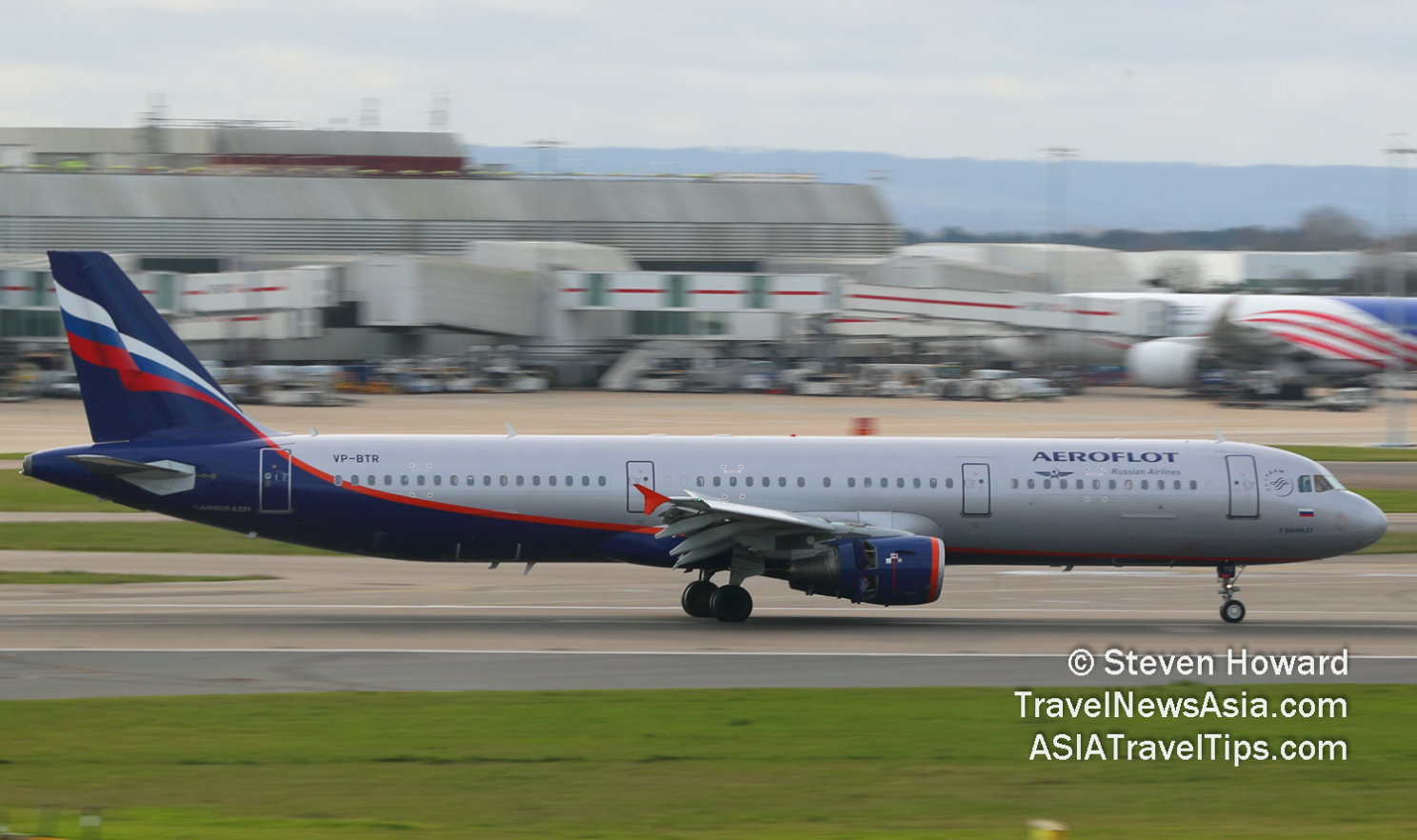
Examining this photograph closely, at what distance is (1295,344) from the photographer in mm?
80375

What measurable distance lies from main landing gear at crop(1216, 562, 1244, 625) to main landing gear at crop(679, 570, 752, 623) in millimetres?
8365

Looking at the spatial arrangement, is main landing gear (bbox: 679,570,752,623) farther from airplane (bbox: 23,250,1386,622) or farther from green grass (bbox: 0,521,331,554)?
green grass (bbox: 0,521,331,554)

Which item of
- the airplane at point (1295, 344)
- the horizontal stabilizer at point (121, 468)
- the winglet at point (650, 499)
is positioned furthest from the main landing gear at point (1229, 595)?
the airplane at point (1295, 344)

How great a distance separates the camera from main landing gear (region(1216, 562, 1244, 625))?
86.6ft

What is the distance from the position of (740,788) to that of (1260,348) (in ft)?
241

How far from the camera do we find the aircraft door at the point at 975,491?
26.2 m

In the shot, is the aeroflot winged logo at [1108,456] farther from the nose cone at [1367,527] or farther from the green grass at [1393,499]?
the green grass at [1393,499]

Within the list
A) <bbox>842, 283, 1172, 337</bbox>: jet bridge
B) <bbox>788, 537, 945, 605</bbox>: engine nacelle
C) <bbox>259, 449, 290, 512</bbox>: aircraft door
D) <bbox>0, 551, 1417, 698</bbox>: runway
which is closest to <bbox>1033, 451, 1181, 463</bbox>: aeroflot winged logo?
<bbox>0, 551, 1417, 698</bbox>: runway

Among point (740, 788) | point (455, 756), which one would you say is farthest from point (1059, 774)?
point (455, 756)

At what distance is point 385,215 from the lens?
333ft

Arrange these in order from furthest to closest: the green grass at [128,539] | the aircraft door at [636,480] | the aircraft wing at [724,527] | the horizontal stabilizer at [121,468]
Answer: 1. the green grass at [128,539]
2. the aircraft door at [636,480]
3. the horizontal stabilizer at [121,468]
4. the aircraft wing at [724,527]

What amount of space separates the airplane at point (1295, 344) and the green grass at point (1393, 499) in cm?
3711

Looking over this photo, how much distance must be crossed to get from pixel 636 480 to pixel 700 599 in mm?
2322

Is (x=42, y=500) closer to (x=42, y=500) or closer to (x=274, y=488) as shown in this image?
(x=42, y=500)
